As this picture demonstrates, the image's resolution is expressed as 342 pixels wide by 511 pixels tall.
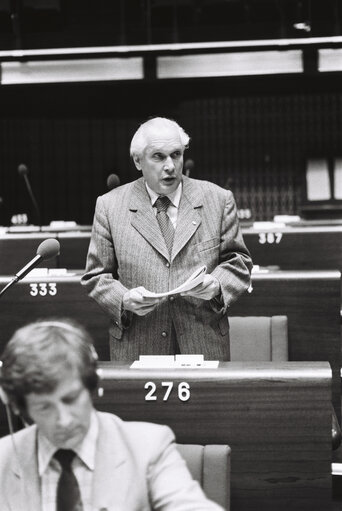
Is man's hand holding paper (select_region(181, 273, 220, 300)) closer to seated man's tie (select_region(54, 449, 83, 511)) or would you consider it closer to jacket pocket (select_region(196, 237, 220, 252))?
jacket pocket (select_region(196, 237, 220, 252))

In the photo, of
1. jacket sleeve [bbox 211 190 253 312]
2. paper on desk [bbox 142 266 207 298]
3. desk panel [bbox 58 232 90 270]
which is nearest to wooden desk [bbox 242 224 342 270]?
desk panel [bbox 58 232 90 270]

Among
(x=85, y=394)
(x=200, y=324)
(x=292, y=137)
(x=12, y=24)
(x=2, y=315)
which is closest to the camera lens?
(x=85, y=394)

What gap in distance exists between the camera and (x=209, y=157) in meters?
10.0

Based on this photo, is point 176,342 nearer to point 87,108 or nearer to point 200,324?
point 200,324

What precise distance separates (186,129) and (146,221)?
24.2 feet

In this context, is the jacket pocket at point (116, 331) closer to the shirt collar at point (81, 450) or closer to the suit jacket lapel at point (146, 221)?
the suit jacket lapel at point (146, 221)

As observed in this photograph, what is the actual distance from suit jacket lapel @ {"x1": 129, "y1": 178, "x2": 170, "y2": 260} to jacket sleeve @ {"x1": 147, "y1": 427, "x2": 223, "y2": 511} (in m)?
1.18

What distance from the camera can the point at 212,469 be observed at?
195 cm

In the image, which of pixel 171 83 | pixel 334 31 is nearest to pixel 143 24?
pixel 171 83

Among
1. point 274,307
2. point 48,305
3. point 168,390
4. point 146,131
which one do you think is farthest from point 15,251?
Answer: point 168,390

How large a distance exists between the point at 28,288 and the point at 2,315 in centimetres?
18

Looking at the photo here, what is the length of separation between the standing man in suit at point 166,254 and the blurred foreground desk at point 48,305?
1356mm

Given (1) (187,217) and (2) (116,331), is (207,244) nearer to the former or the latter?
(1) (187,217)

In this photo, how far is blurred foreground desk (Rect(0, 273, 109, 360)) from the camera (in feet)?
13.5
